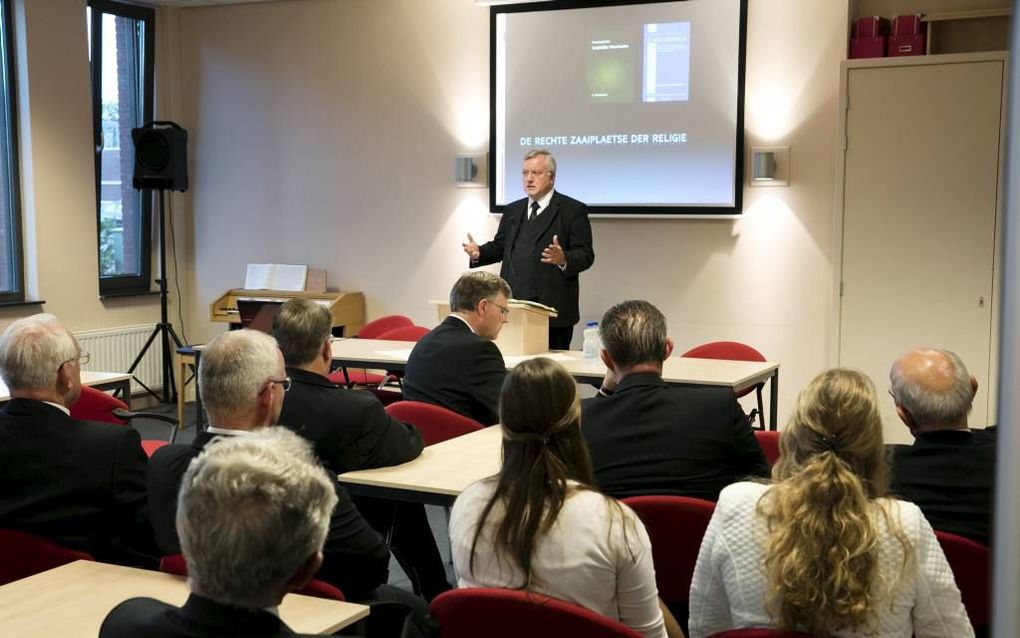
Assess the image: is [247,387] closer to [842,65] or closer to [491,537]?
[491,537]

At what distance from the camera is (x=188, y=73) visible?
29.8 ft

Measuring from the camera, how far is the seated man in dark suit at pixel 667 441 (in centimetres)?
295

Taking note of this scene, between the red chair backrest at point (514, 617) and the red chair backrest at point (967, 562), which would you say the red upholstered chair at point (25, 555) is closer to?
the red chair backrest at point (514, 617)

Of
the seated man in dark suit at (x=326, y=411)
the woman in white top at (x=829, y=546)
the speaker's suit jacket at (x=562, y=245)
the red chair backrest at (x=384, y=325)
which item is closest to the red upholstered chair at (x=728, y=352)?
the speaker's suit jacket at (x=562, y=245)

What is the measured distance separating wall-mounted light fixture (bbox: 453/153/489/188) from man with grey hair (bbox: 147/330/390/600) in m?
5.21

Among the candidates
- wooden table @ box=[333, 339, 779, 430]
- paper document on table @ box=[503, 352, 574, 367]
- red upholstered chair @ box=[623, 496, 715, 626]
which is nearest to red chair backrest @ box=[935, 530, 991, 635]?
red upholstered chair @ box=[623, 496, 715, 626]

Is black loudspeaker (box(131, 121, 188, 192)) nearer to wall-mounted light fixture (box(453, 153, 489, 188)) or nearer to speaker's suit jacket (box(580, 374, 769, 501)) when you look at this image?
wall-mounted light fixture (box(453, 153, 489, 188))

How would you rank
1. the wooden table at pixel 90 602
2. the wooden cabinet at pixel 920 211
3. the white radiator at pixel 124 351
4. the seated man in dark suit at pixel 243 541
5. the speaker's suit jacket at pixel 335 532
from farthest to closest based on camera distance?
the white radiator at pixel 124 351 < the wooden cabinet at pixel 920 211 < the speaker's suit jacket at pixel 335 532 < the wooden table at pixel 90 602 < the seated man in dark suit at pixel 243 541

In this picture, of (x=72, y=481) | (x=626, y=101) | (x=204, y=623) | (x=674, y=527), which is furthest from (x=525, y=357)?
(x=204, y=623)

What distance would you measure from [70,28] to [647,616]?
7237mm

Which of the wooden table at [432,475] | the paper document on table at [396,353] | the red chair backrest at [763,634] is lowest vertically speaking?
the wooden table at [432,475]

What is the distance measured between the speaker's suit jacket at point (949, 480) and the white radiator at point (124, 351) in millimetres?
6764

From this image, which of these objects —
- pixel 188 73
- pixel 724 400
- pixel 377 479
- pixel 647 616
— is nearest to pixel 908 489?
pixel 724 400

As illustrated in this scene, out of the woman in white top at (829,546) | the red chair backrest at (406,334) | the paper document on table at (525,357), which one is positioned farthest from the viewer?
the red chair backrest at (406,334)
